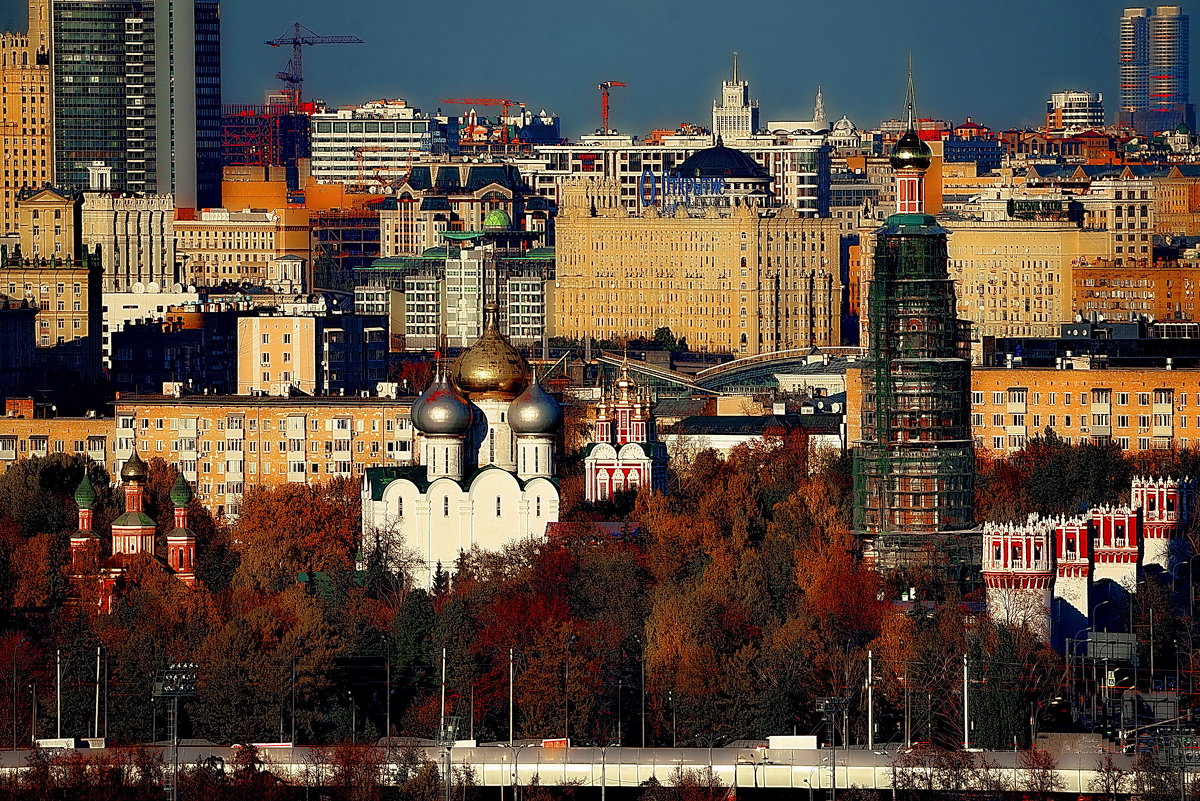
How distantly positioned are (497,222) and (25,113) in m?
21.9

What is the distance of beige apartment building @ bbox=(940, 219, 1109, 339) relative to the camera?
539 feet

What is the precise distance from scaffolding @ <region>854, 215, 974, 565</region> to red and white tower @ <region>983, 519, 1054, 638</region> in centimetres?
619

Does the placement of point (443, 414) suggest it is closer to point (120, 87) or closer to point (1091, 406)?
point (1091, 406)

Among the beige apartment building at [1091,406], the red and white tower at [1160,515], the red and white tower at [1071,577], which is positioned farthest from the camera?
the beige apartment building at [1091,406]

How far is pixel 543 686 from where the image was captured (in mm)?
69000

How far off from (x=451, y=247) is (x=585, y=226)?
26.1 ft

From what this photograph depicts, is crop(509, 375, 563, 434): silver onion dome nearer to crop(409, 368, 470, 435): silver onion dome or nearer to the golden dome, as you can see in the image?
crop(409, 368, 470, 435): silver onion dome

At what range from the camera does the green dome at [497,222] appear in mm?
196250

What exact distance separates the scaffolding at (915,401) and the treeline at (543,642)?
1.25 metres

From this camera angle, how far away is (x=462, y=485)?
86.1m

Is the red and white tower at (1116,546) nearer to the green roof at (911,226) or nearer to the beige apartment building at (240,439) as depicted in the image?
the green roof at (911,226)

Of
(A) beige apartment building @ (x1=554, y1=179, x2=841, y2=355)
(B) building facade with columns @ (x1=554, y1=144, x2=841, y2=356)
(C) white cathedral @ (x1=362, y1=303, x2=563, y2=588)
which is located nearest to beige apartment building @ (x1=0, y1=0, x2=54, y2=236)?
(B) building facade with columns @ (x1=554, y1=144, x2=841, y2=356)

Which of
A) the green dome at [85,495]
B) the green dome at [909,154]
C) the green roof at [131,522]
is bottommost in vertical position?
the green roof at [131,522]

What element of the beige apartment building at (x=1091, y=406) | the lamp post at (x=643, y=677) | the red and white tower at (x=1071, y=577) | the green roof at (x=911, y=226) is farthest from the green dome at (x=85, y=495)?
the beige apartment building at (x=1091, y=406)
